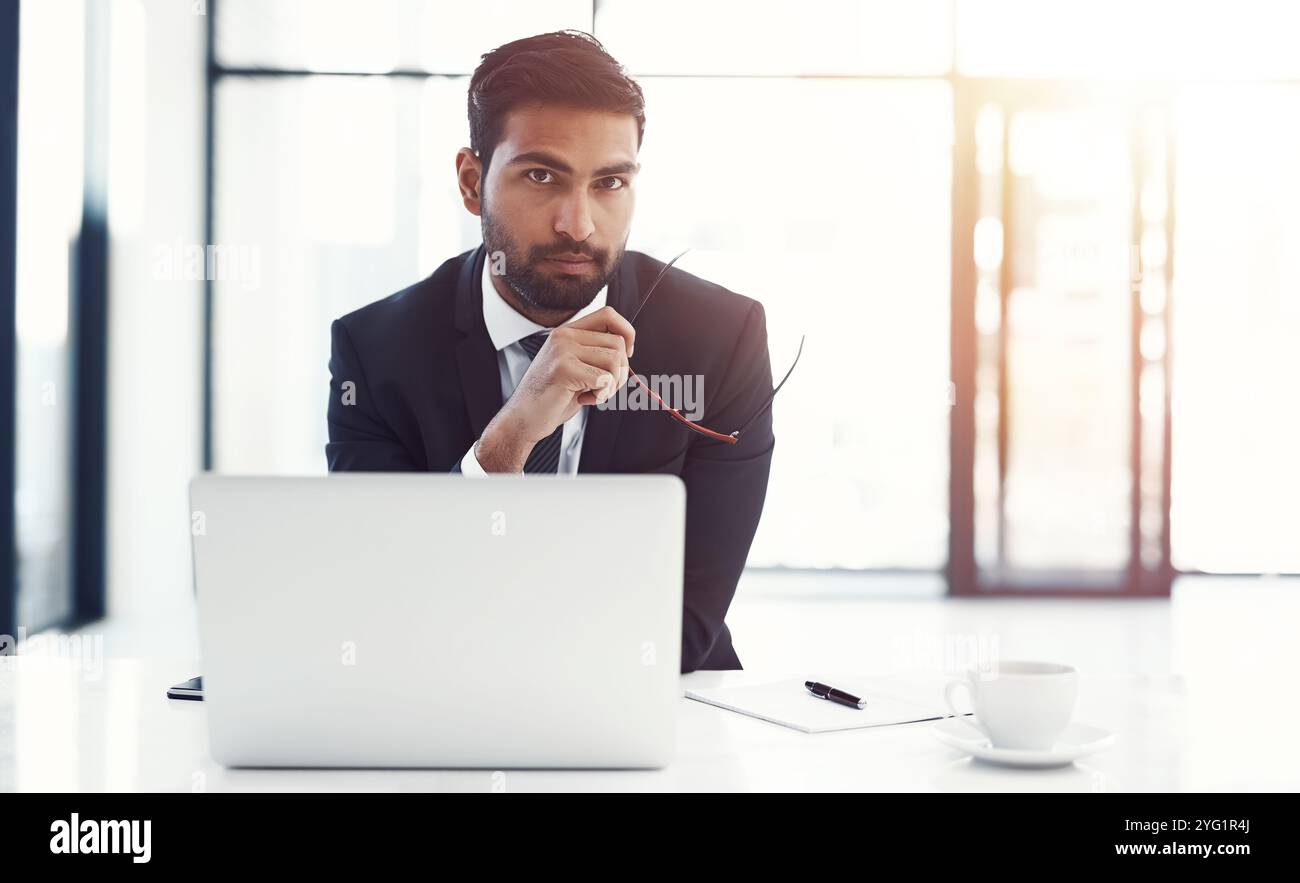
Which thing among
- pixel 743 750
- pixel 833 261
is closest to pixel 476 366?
pixel 743 750

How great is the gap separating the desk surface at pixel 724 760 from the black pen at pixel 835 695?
78 millimetres

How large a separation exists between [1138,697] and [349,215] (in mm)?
4381

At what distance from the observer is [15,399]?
3.73 meters

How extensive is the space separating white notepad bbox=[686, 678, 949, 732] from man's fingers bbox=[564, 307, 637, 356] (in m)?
0.71

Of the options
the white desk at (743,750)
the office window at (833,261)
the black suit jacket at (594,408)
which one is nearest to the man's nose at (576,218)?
the black suit jacket at (594,408)

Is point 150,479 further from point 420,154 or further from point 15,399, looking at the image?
point 420,154

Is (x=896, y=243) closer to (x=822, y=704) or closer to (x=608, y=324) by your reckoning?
(x=608, y=324)

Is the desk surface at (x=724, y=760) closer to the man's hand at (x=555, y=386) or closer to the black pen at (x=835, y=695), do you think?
the black pen at (x=835, y=695)

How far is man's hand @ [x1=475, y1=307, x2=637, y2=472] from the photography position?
6.08 feet

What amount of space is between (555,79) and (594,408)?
0.63m

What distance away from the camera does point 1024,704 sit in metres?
1.01

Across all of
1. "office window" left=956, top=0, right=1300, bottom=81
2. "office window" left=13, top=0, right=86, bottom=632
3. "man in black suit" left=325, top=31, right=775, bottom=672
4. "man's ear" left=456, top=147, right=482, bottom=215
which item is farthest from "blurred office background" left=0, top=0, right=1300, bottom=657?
"man in black suit" left=325, top=31, right=775, bottom=672
